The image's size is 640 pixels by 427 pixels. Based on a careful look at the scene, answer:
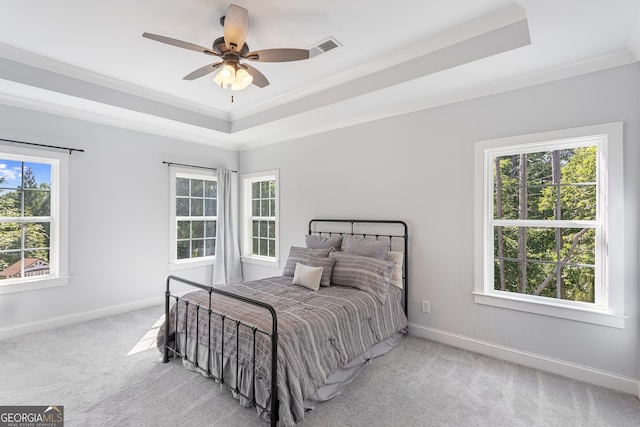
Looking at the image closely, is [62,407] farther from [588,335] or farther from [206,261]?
[588,335]

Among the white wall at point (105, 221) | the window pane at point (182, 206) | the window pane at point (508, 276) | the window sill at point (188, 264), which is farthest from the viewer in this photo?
the window pane at point (182, 206)

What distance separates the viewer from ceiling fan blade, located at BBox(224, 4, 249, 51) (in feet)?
6.91

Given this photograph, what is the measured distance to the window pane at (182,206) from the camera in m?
4.80

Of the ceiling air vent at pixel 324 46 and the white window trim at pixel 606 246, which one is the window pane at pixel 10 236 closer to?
the ceiling air vent at pixel 324 46

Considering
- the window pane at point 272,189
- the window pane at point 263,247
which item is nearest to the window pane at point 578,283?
the window pane at point 272,189

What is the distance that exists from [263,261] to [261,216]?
78cm

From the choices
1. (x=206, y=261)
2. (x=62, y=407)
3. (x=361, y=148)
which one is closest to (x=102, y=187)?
(x=206, y=261)

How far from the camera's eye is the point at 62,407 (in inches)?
85.9

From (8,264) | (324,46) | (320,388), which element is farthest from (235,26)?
(8,264)

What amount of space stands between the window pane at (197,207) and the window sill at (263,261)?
109 centimetres

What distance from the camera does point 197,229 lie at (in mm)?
5047

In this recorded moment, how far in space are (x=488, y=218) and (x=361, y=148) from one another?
1684mm

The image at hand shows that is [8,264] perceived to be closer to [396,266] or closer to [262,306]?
[262,306]

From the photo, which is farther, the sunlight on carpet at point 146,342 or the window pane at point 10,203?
the window pane at point 10,203
